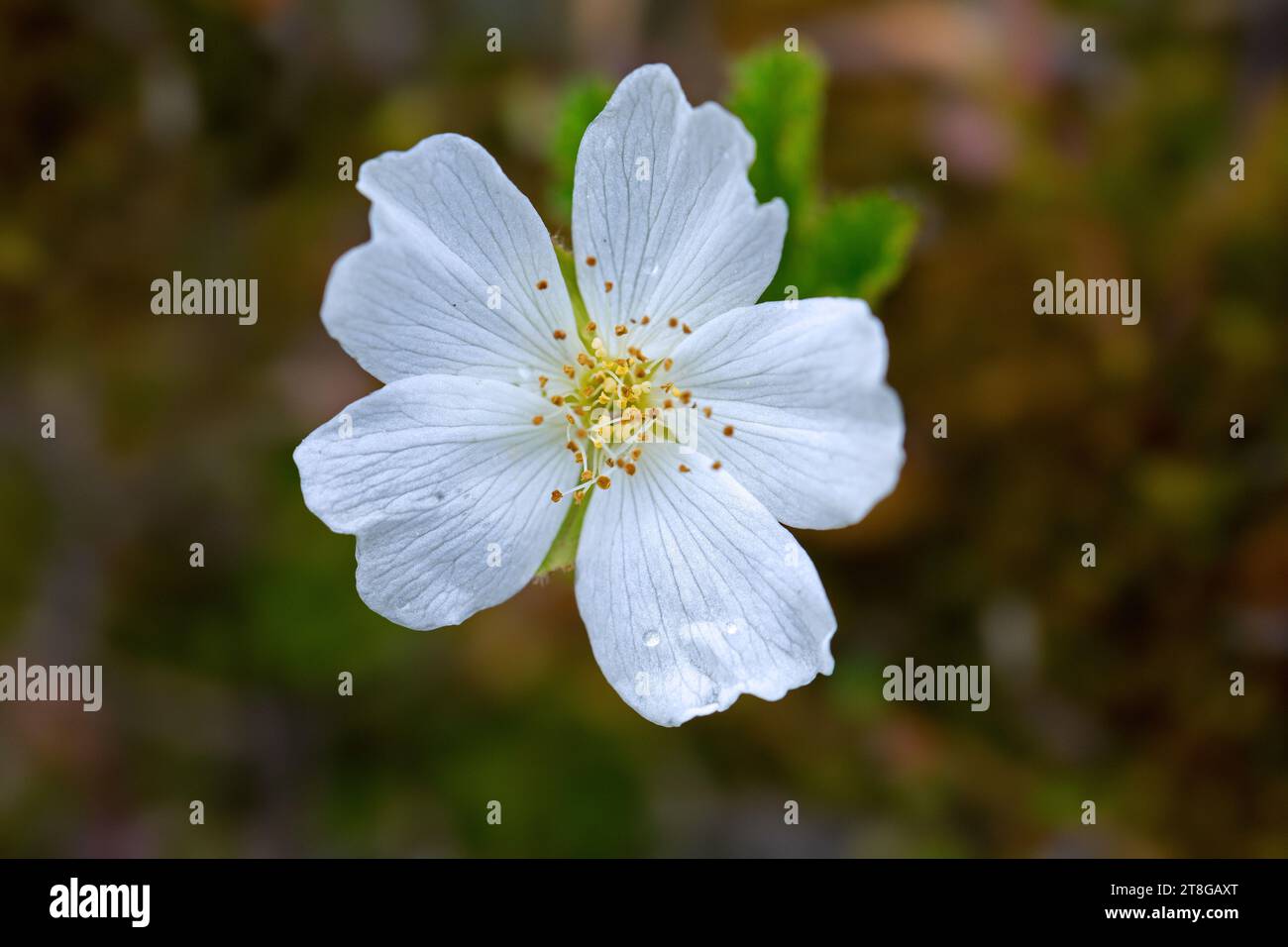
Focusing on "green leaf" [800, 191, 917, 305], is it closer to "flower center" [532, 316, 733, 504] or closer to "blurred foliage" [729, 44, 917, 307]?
"blurred foliage" [729, 44, 917, 307]

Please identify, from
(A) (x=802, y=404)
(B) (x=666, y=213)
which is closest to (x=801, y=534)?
(A) (x=802, y=404)

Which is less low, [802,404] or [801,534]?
[802,404]

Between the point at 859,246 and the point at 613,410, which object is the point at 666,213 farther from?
the point at 859,246

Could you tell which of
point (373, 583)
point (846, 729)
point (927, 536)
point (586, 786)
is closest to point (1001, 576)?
point (927, 536)

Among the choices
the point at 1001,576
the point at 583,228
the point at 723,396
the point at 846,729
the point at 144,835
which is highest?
the point at 583,228

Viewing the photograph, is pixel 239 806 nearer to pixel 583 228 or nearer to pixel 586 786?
pixel 586 786

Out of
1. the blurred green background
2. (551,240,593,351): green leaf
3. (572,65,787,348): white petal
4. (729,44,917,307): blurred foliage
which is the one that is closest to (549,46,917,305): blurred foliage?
(729,44,917,307): blurred foliage
